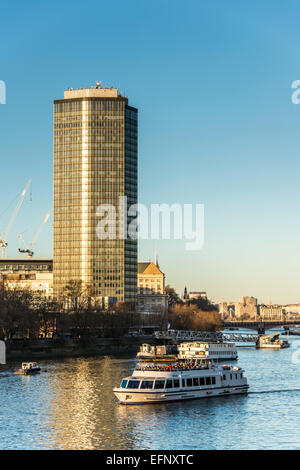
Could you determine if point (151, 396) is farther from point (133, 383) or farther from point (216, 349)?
point (216, 349)

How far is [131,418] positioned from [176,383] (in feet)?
37.0

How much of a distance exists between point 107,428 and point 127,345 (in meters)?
120

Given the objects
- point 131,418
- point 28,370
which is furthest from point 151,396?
point 28,370

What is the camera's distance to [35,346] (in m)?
151

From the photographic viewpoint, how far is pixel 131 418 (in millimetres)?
73500

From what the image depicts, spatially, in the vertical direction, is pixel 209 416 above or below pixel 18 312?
below

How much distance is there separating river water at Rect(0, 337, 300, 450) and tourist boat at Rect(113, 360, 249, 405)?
1079 mm

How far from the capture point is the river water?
6306 cm

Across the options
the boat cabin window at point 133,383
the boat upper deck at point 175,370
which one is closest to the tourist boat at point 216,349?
the boat upper deck at point 175,370

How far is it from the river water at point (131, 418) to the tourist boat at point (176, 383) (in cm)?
108

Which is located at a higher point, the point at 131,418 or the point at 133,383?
the point at 133,383

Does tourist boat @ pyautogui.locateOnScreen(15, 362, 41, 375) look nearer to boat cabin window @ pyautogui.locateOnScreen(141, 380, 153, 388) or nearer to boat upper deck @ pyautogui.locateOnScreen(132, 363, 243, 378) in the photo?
boat upper deck @ pyautogui.locateOnScreen(132, 363, 243, 378)
